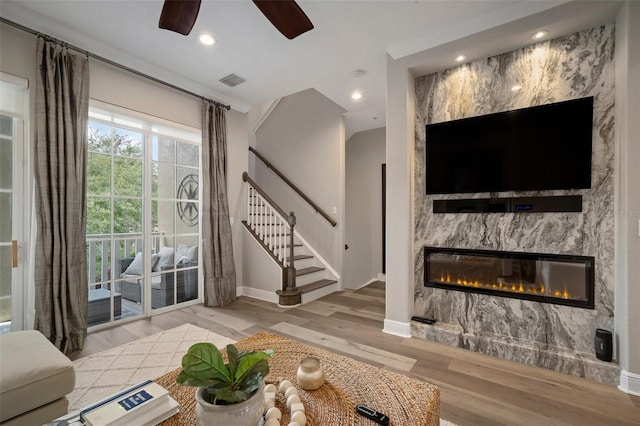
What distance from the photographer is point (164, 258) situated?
366cm

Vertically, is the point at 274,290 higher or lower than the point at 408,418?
lower

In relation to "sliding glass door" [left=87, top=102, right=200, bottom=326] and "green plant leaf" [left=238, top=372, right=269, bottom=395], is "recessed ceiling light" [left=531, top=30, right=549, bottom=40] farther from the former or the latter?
"sliding glass door" [left=87, top=102, right=200, bottom=326]

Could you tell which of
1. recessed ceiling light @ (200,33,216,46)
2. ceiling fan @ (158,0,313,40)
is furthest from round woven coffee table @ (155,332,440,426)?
recessed ceiling light @ (200,33,216,46)

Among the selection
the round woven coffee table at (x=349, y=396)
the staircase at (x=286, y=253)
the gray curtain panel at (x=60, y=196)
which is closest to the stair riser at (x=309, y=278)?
the staircase at (x=286, y=253)

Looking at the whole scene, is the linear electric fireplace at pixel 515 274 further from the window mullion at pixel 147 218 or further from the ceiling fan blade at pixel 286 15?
the window mullion at pixel 147 218

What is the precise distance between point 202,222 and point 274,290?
1389mm

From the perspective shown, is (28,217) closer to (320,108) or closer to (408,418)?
(408,418)

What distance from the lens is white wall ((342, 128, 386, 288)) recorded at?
17.7ft

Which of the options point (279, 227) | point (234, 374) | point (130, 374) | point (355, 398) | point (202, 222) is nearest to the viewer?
point (234, 374)

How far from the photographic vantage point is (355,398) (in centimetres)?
124

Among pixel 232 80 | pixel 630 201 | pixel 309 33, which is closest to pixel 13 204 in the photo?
pixel 232 80

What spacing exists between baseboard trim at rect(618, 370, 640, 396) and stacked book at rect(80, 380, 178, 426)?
2889mm

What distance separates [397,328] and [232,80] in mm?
3507

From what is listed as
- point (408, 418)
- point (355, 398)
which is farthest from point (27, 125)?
point (408, 418)
